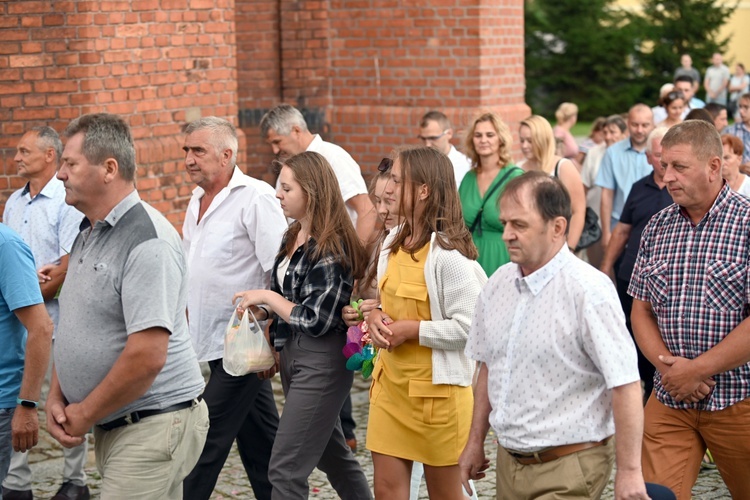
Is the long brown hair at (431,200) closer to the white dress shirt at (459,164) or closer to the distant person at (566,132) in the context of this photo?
the white dress shirt at (459,164)

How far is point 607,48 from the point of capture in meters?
38.8

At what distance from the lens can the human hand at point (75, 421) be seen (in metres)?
4.08

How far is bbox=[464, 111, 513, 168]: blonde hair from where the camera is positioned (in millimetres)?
7742

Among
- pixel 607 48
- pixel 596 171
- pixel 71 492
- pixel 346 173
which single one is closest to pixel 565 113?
pixel 596 171

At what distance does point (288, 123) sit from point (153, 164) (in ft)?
5.40

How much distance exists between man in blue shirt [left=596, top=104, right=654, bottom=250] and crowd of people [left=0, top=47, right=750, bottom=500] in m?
2.34

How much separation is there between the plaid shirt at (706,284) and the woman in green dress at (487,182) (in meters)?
2.69

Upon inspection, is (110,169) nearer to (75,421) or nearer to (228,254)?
(75,421)

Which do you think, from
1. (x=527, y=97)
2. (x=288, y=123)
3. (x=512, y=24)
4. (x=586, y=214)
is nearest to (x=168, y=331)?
(x=288, y=123)

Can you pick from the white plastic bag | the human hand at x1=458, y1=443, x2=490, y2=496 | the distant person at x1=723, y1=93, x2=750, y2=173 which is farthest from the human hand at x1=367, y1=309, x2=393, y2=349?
the distant person at x1=723, y1=93, x2=750, y2=173

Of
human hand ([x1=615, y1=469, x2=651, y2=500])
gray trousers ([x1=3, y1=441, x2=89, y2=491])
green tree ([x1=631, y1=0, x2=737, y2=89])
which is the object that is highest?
green tree ([x1=631, y1=0, x2=737, y2=89])

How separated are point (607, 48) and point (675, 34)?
2.46 metres

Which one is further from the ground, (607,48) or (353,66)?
(607,48)

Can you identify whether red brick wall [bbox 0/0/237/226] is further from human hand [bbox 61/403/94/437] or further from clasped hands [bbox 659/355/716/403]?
clasped hands [bbox 659/355/716/403]
